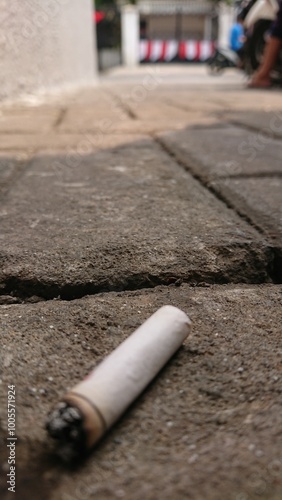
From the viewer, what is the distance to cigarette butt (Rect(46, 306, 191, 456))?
38cm

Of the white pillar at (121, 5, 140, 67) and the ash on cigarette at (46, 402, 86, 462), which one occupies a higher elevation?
the ash on cigarette at (46, 402, 86, 462)

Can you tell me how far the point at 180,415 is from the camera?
0.45 m

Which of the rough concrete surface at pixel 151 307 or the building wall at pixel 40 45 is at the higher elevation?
the rough concrete surface at pixel 151 307

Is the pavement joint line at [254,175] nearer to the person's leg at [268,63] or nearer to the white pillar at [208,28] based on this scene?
the person's leg at [268,63]

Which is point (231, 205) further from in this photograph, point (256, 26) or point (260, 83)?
point (256, 26)

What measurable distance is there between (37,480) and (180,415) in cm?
13

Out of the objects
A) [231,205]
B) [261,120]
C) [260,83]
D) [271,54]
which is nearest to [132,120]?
[261,120]

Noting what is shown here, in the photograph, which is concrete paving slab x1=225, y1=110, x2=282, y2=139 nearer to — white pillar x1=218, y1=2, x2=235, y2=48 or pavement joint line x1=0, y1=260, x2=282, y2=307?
pavement joint line x1=0, y1=260, x2=282, y2=307

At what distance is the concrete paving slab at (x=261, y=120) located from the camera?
1958mm

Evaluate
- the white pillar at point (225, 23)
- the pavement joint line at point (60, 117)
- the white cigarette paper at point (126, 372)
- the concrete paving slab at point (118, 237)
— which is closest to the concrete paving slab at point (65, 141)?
the pavement joint line at point (60, 117)

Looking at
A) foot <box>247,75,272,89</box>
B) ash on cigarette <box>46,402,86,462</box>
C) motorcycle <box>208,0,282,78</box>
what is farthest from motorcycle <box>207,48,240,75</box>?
ash on cigarette <box>46,402,86,462</box>

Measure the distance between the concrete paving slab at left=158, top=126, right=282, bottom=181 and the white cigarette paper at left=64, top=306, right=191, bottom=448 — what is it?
0.76 meters

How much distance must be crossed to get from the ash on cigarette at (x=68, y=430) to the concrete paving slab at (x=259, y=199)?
1.75ft

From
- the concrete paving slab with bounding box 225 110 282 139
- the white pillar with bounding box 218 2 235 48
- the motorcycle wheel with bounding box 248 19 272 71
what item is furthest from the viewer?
the white pillar with bounding box 218 2 235 48
